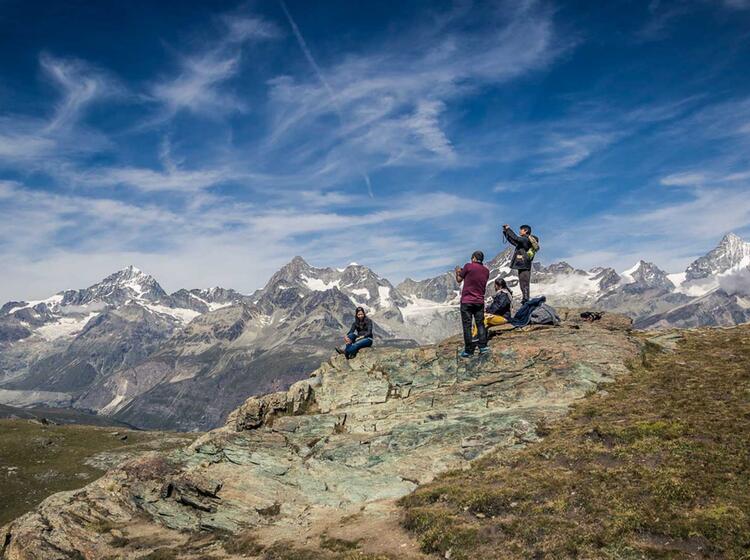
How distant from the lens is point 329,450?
2667 cm

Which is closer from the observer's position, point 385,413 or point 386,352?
point 385,413

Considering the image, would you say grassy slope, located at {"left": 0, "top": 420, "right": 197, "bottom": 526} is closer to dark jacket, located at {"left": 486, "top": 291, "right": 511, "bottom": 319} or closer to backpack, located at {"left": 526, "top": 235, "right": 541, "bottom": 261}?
dark jacket, located at {"left": 486, "top": 291, "right": 511, "bottom": 319}

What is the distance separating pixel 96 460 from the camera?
122312 mm

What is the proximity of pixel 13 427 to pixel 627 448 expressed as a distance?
570 ft

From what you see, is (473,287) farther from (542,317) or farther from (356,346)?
(356,346)

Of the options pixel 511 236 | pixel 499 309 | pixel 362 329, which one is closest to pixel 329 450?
pixel 362 329

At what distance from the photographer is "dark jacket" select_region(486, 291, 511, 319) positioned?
3601 cm

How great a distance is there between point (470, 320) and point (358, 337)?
1084cm

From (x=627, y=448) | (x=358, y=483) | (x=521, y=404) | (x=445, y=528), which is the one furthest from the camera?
(x=521, y=404)

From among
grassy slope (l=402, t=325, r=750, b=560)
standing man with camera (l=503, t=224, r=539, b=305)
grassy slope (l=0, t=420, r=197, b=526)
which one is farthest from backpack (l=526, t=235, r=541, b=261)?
grassy slope (l=0, t=420, r=197, b=526)

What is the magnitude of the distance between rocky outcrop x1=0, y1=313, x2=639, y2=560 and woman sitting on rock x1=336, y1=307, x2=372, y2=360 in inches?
109

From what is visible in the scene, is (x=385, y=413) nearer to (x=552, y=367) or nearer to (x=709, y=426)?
(x=552, y=367)

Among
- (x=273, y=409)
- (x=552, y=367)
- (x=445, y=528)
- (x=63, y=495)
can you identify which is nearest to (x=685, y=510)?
(x=445, y=528)

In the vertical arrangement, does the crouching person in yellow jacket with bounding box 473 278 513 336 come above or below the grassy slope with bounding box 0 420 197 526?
above
